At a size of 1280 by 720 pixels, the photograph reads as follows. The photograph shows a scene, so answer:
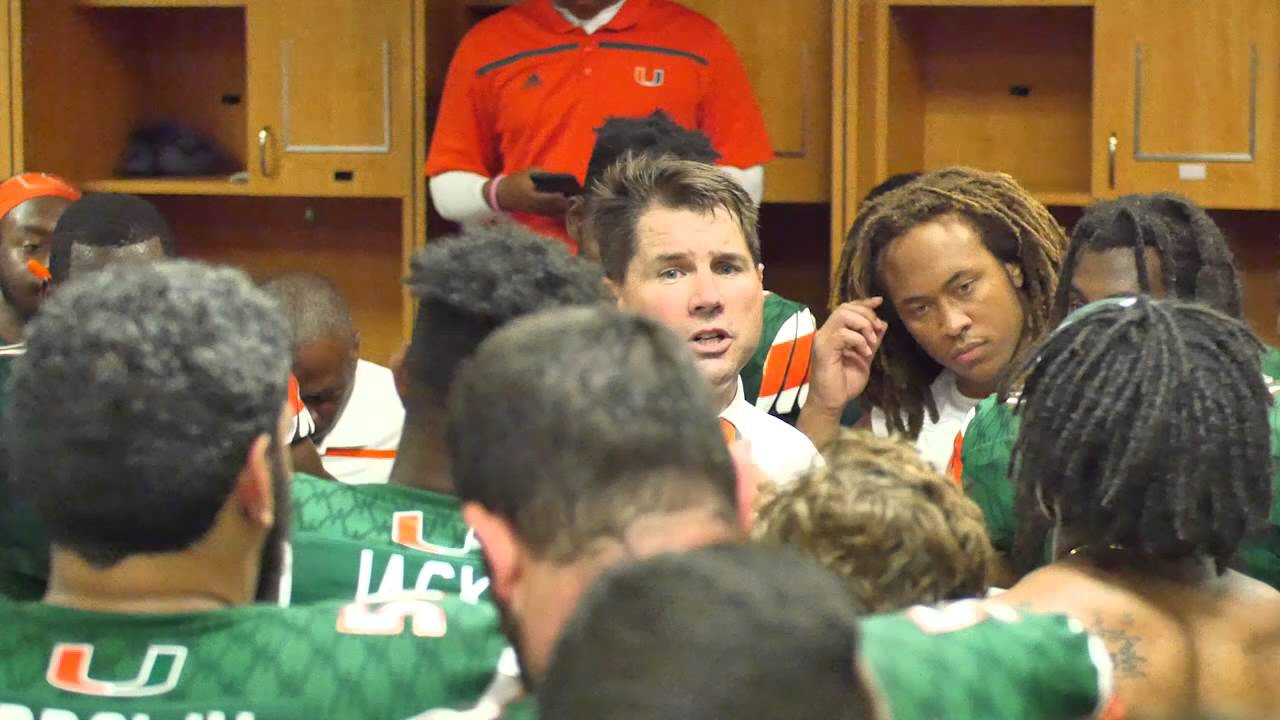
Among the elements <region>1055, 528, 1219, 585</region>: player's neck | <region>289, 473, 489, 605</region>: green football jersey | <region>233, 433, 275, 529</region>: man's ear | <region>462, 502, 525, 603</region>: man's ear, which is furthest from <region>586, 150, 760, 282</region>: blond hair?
<region>462, 502, 525, 603</region>: man's ear

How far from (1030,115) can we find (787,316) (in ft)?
6.39

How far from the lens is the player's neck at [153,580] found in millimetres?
1184

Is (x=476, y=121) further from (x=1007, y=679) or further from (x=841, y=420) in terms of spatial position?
(x=1007, y=679)

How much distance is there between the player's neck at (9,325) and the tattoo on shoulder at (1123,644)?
7.24 feet

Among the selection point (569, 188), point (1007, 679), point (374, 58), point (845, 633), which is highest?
point (374, 58)

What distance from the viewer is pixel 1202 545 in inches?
56.1

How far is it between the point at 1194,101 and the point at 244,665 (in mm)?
3384

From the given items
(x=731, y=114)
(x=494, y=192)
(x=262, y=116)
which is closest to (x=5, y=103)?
(x=262, y=116)

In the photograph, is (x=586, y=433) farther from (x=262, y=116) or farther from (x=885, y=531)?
(x=262, y=116)

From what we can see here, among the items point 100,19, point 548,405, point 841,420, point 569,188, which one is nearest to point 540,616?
point 548,405

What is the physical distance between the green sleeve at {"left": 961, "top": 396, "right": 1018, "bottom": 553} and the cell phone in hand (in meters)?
1.59

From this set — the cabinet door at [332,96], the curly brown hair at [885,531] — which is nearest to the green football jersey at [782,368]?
the curly brown hair at [885,531]

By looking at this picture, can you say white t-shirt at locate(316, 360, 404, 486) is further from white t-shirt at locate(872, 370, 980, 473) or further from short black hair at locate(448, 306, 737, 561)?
short black hair at locate(448, 306, 737, 561)

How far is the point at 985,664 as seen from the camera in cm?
109
